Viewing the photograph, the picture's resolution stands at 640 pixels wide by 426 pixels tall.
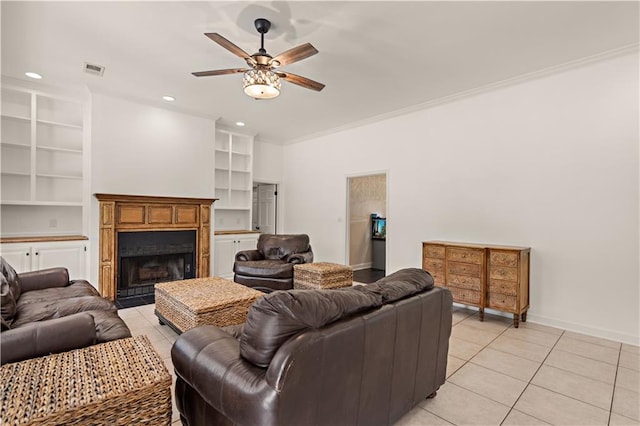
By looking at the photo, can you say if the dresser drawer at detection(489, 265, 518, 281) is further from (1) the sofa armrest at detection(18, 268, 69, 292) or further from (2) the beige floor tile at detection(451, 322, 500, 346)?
(1) the sofa armrest at detection(18, 268, 69, 292)

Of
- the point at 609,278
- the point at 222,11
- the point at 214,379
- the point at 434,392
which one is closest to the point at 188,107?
the point at 222,11

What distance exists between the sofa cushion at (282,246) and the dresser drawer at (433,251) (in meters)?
1.93

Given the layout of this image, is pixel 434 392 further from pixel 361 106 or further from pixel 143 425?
pixel 361 106

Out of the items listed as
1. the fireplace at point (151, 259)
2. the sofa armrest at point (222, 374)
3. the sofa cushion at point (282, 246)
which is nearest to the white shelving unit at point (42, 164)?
the fireplace at point (151, 259)

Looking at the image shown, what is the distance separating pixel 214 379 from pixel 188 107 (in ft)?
15.4

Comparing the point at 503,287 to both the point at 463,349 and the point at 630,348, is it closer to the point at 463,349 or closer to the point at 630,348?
the point at 463,349

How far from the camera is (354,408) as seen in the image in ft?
4.80

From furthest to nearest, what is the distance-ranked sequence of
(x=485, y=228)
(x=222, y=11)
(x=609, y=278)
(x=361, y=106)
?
1. (x=361, y=106)
2. (x=485, y=228)
3. (x=609, y=278)
4. (x=222, y=11)

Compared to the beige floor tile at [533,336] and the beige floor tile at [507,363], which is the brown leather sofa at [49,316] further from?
the beige floor tile at [533,336]

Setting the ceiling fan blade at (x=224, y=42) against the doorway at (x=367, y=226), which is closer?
the ceiling fan blade at (x=224, y=42)

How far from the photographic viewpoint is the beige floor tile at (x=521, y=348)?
2.81 m

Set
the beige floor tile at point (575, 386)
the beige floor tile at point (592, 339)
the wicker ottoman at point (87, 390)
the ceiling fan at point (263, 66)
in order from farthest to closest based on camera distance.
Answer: the beige floor tile at point (592, 339) < the ceiling fan at point (263, 66) < the beige floor tile at point (575, 386) < the wicker ottoman at point (87, 390)

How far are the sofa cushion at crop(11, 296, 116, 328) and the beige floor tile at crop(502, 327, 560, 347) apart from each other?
383 cm

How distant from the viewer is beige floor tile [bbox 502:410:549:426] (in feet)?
6.18
